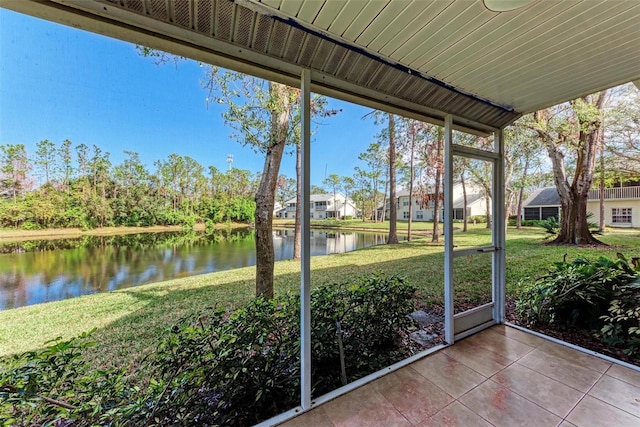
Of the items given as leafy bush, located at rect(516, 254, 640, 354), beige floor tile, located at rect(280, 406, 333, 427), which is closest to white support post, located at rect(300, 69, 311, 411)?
beige floor tile, located at rect(280, 406, 333, 427)

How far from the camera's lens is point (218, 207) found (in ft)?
12.5

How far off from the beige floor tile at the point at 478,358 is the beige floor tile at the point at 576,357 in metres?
0.51

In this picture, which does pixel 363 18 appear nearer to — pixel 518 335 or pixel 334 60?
pixel 334 60

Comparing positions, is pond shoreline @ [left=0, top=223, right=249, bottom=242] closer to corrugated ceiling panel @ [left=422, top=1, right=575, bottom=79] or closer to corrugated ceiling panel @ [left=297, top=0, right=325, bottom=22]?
corrugated ceiling panel @ [left=297, top=0, right=325, bottom=22]

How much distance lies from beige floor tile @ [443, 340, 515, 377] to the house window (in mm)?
15410

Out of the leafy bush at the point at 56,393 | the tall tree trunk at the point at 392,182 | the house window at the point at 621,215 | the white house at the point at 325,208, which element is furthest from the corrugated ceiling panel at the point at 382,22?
the house window at the point at 621,215

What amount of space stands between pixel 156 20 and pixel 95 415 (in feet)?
6.64

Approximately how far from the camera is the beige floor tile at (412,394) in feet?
5.32

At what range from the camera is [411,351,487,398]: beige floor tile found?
184 centimetres

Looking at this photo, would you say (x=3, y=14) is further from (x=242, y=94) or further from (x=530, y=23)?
(x=530, y=23)

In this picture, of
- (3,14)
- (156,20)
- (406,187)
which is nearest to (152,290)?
(3,14)

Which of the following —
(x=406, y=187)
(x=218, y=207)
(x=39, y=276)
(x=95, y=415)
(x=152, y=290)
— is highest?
(x=406, y=187)

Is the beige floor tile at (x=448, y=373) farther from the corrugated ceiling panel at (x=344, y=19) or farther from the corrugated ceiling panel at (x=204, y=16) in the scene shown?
the corrugated ceiling panel at (x=204, y=16)

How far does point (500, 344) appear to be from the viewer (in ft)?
8.01
